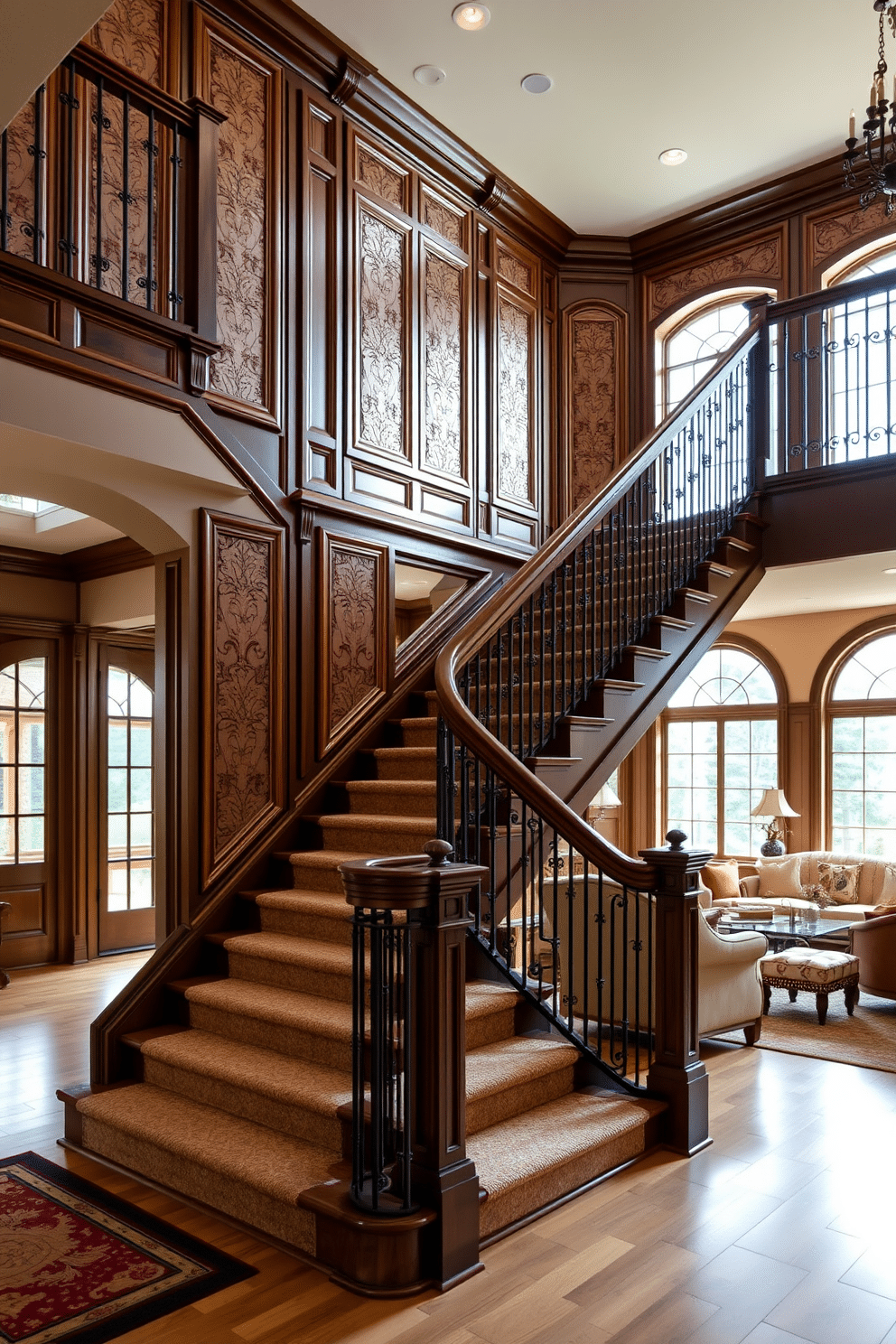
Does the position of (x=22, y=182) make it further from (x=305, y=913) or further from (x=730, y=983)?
(x=730, y=983)

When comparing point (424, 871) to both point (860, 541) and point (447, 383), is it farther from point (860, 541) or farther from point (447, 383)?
point (447, 383)

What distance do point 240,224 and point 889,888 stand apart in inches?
282

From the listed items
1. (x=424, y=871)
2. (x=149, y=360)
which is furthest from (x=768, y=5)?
(x=424, y=871)

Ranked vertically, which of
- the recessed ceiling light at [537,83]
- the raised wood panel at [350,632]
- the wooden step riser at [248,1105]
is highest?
the recessed ceiling light at [537,83]

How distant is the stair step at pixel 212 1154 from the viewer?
10.2 feet

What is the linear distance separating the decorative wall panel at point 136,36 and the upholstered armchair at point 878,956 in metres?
6.07

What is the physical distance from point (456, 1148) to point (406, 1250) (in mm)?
298

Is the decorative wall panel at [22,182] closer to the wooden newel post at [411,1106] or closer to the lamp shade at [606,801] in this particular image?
the wooden newel post at [411,1106]

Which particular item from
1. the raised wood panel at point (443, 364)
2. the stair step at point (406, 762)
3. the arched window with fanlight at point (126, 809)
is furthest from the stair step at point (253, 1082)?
the arched window with fanlight at point (126, 809)

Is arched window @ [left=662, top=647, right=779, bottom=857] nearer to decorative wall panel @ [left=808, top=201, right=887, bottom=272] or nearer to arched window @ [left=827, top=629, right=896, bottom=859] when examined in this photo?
arched window @ [left=827, top=629, right=896, bottom=859]

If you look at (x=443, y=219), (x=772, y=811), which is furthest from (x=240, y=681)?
(x=772, y=811)

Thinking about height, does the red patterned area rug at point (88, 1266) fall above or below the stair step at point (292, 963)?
below

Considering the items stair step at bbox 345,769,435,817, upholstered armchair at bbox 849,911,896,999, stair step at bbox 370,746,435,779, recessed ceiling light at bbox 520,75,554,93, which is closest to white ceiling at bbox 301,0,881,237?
recessed ceiling light at bbox 520,75,554,93

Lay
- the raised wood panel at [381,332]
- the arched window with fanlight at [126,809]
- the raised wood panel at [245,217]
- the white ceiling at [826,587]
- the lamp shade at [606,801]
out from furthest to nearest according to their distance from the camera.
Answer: the lamp shade at [606,801]
the arched window with fanlight at [126,809]
the white ceiling at [826,587]
the raised wood panel at [381,332]
the raised wood panel at [245,217]
